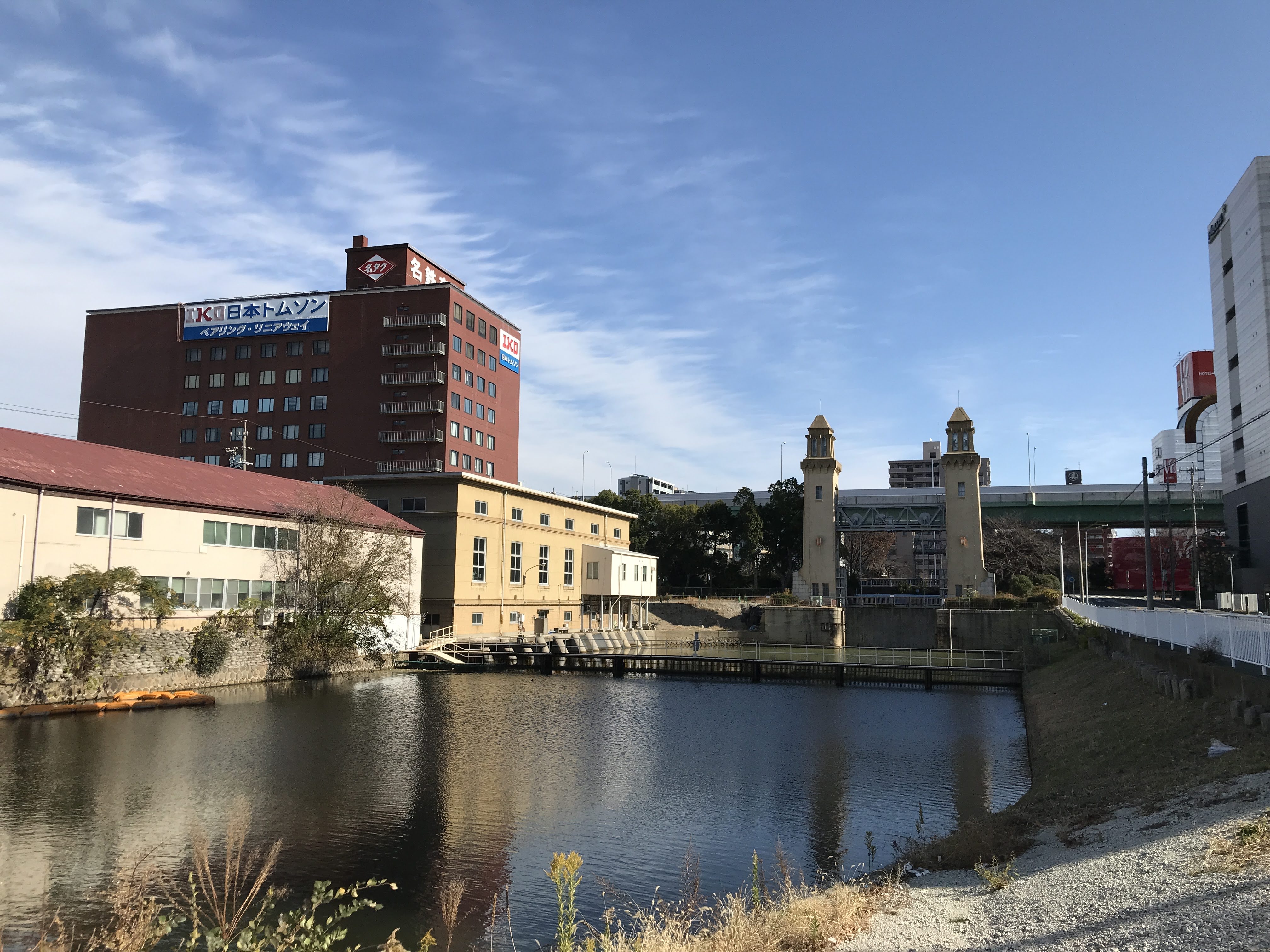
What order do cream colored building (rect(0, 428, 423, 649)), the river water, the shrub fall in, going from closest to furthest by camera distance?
the river water → cream colored building (rect(0, 428, 423, 649)) → the shrub

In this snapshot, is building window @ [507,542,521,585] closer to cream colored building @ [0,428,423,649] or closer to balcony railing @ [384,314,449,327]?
cream colored building @ [0,428,423,649]

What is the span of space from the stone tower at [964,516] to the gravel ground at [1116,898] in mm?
68078

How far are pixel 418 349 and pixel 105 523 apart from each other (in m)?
43.9

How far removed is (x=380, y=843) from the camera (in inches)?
656

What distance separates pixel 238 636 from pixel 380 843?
28.2 metres

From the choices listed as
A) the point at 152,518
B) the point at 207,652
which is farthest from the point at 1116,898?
the point at 152,518

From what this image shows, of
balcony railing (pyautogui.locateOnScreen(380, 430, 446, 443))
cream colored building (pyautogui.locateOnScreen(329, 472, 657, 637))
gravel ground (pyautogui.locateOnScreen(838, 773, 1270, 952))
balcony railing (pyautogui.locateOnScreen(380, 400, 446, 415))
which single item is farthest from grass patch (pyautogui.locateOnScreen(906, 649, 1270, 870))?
balcony railing (pyautogui.locateOnScreen(380, 400, 446, 415))

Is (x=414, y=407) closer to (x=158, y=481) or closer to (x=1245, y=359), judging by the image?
(x=158, y=481)

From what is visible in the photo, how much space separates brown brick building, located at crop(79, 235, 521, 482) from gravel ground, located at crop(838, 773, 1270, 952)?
69.7 meters

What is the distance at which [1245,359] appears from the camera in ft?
238

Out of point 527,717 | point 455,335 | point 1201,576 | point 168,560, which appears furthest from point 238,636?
point 1201,576

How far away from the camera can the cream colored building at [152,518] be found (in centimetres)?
3319

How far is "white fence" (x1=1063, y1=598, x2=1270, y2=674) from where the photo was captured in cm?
1850

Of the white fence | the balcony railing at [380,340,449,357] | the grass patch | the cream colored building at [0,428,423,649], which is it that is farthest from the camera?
the balcony railing at [380,340,449,357]
